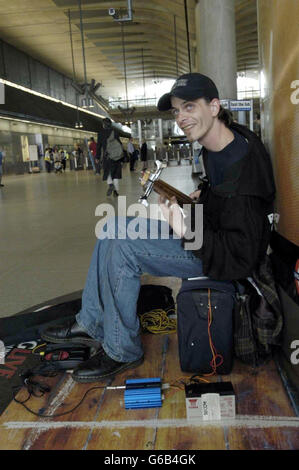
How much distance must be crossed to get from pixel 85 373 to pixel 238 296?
83 cm

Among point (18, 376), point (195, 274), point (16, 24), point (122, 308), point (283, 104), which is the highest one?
point (16, 24)

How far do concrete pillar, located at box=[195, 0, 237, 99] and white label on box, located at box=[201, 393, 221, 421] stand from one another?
7.65m

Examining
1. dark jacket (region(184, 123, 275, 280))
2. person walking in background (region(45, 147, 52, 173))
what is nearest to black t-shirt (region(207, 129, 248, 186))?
dark jacket (region(184, 123, 275, 280))

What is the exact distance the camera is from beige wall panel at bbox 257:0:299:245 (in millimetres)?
1779

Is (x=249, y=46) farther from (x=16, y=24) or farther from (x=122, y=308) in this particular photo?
(x=122, y=308)

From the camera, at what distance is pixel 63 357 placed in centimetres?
235

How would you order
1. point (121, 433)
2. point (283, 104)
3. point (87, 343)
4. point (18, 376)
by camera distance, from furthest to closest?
point (87, 343), point (18, 376), point (283, 104), point (121, 433)

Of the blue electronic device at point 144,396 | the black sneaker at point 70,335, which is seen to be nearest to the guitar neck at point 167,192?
the blue electronic device at point 144,396

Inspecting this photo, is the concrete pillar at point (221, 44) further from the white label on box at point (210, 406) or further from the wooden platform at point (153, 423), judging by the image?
the white label on box at point (210, 406)

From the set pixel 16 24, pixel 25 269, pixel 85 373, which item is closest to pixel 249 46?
pixel 16 24

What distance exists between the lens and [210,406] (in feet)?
5.76

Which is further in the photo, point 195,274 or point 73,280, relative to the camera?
point 73,280

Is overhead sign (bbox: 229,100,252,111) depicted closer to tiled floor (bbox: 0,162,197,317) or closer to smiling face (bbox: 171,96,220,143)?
tiled floor (bbox: 0,162,197,317)

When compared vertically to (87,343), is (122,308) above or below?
above
